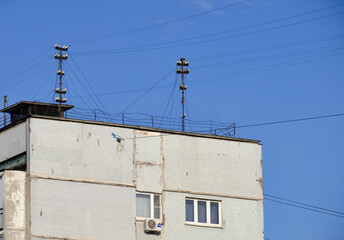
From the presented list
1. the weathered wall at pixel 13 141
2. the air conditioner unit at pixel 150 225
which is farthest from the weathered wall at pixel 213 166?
the weathered wall at pixel 13 141

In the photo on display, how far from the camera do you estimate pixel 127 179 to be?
48.4 metres

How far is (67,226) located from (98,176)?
311cm

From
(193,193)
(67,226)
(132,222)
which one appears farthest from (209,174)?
(67,226)

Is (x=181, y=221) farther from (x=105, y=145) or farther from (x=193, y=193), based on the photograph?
(x=105, y=145)

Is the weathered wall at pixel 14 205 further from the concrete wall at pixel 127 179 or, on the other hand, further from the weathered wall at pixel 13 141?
the weathered wall at pixel 13 141

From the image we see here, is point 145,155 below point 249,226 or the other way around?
the other way around

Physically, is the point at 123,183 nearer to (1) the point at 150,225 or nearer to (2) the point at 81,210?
(1) the point at 150,225

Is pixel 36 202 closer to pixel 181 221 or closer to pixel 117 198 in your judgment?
pixel 117 198

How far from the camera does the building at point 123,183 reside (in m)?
45.7

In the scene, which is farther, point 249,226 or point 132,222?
point 249,226

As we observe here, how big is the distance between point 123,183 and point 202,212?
456 cm

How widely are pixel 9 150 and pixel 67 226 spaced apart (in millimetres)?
4966

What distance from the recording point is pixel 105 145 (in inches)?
1902

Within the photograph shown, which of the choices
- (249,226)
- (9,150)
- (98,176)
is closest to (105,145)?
(98,176)
